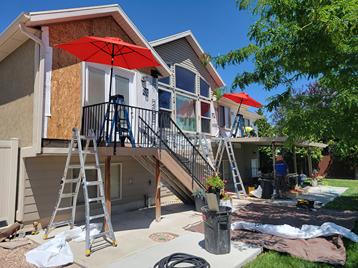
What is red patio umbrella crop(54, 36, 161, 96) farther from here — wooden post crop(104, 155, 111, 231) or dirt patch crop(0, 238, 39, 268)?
dirt patch crop(0, 238, 39, 268)

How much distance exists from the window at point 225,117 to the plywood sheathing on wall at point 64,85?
32.1 feet

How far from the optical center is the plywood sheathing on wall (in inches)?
256

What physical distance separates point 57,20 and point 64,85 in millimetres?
1710

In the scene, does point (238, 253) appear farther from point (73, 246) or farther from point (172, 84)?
point (172, 84)

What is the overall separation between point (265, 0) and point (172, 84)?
6.58m

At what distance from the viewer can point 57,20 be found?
6.57m

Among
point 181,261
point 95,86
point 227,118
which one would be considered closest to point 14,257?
point 181,261

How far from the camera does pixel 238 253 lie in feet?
16.0

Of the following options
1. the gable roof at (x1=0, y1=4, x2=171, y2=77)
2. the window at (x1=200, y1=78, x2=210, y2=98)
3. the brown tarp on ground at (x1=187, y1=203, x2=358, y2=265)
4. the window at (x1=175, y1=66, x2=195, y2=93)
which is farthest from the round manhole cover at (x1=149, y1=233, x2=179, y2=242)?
the window at (x1=200, y1=78, x2=210, y2=98)

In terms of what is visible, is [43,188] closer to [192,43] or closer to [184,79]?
[184,79]

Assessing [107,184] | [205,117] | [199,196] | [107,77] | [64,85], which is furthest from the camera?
[205,117]

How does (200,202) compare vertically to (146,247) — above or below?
above

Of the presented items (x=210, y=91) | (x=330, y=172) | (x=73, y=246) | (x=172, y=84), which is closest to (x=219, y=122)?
(x=210, y=91)

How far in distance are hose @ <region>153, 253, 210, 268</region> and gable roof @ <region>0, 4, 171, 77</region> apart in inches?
244
